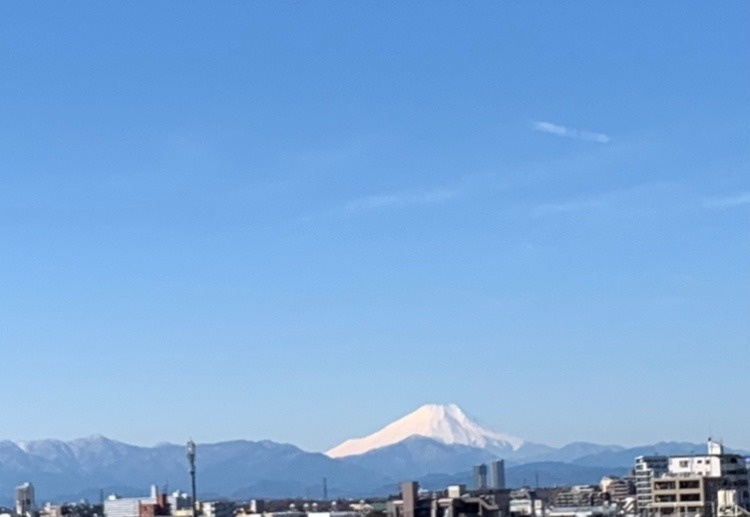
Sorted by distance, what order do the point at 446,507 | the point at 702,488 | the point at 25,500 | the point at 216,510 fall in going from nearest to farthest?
1. the point at 702,488
2. the point at 446,507
3. the point at 216,510
4. the point at 25,500

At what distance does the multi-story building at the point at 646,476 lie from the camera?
109m

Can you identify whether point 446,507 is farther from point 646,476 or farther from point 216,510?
point 216,510

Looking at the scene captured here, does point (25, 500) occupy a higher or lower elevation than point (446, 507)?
lower

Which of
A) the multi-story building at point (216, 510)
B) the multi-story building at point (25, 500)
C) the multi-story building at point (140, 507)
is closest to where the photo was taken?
the multi-story building at point (140, 507)

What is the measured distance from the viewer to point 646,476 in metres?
125

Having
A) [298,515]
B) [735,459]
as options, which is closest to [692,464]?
[735,459]

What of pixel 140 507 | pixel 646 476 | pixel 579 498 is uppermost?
pixel 646 476

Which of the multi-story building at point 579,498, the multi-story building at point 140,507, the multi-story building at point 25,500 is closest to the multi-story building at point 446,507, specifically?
the multi-story building at point 140,507

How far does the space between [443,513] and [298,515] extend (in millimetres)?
36863

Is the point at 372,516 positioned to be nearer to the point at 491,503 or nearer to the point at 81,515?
the point at 491,503

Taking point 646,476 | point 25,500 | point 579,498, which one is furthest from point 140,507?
point 579,498

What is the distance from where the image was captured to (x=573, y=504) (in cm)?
16188

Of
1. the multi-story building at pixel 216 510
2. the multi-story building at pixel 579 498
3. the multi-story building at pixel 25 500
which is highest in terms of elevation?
the multi-story building at pixel 25 500

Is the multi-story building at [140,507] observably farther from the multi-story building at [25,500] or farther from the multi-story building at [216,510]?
the multi-story building at [25,500]
